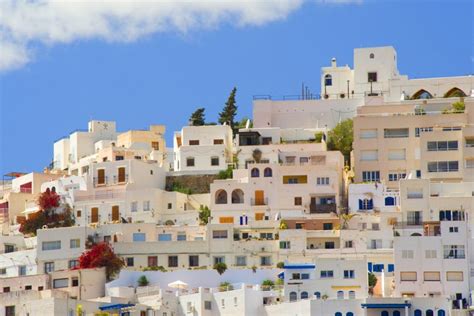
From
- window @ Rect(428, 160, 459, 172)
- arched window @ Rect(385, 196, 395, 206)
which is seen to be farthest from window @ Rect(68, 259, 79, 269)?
window @ Rect(428, 160, 459, 172)

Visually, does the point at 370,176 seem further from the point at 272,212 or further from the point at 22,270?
the point at 22,270

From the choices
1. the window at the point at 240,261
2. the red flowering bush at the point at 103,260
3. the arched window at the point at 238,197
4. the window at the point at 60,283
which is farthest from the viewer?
the arched window at the point at 238,197

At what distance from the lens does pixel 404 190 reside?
8450 cm

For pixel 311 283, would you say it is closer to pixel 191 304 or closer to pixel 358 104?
pixel 191 304

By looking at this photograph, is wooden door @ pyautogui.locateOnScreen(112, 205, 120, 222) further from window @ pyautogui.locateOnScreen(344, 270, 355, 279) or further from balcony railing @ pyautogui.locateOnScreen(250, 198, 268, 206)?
window @ pyautogui.locateOnScreen(344, 270, 355, 279)

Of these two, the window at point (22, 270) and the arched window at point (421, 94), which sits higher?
the arched window at point (421, 94)

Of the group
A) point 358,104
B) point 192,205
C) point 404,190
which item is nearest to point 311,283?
point 404,190

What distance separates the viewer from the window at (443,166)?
88312mm

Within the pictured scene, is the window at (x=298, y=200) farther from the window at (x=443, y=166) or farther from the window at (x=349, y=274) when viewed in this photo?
the window at (x=349, y=274)

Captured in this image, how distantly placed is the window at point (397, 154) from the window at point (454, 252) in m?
14.4

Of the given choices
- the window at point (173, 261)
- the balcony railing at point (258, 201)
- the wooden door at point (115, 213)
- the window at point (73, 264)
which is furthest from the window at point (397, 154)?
the window at point (73, 264)

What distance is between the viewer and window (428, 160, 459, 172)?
88312 millimetres

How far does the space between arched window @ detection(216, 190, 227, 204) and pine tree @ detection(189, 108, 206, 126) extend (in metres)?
12.9

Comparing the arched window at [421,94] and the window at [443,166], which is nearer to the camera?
the window at [443,166]
